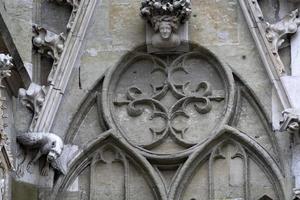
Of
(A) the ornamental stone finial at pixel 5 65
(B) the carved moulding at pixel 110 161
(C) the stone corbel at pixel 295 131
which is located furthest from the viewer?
(B) the carved moulding at pixel 110 161

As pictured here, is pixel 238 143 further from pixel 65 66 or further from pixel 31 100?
pixel 31 100

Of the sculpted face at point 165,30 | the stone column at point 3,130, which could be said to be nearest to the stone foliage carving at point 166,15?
the sculpted face at point 165,30

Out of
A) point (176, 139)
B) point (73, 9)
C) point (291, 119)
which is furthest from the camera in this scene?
point (73, 9)

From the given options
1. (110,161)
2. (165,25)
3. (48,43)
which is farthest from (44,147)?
(165,25)

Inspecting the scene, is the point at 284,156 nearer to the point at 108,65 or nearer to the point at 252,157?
the point at 252,157

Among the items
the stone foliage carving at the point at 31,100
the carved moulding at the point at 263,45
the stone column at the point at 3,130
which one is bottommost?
the stone column at the point at 3,130

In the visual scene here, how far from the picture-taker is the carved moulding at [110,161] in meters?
16.6

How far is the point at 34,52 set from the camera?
17.0 m

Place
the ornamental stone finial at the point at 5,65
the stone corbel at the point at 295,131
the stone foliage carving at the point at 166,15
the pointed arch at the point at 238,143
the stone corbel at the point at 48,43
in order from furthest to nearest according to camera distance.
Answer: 1. the stone corbel at the point at 48,43
2. the stone foliage carving at the point at 166,15
3. the pointed arch at the point at 238,143
4. the stone corbel at the point at 295,131
5. the ornamental stone finial at the point at 5,65

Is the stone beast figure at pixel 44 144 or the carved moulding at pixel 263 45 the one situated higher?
the carved moulding at pixel 263 45

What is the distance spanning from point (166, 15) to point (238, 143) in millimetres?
1301

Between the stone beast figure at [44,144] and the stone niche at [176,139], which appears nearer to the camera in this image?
the stone beast figure at [44,144]

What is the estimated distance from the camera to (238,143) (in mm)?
16719

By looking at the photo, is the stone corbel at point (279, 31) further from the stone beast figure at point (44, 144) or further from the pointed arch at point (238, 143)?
the stone beast figure at point (44, 144)
